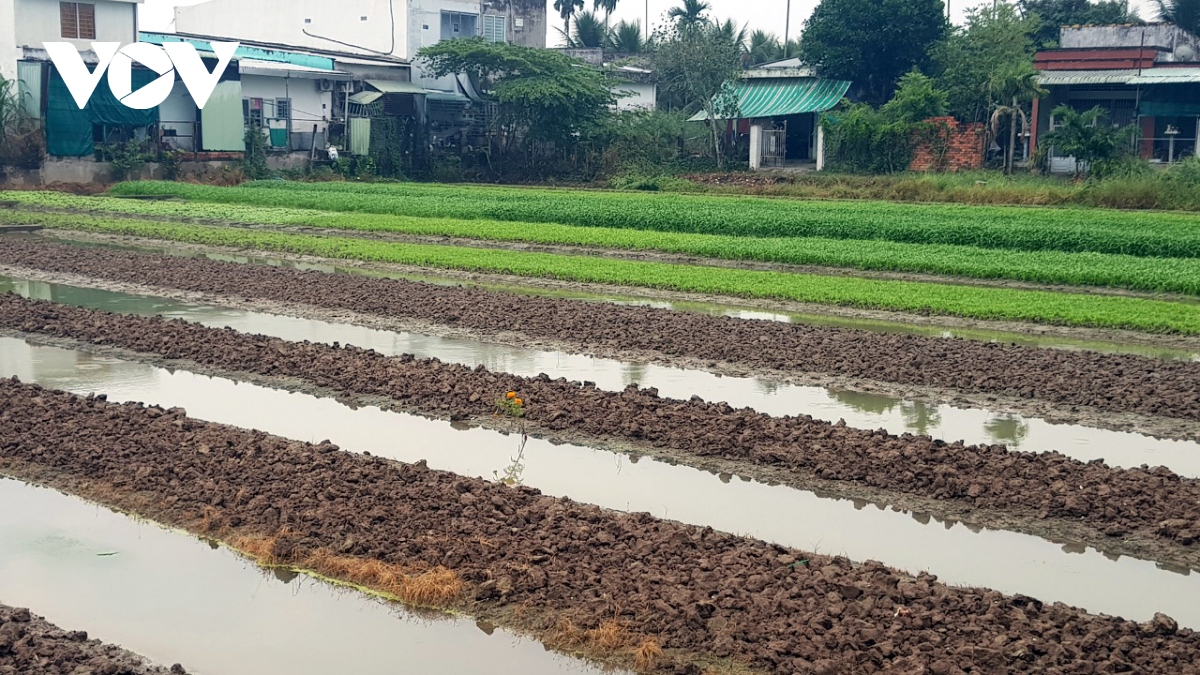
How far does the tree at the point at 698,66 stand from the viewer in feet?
170

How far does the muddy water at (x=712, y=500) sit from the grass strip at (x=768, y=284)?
8.51m

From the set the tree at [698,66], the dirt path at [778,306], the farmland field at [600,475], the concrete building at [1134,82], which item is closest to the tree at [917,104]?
the concrete building at [1134,82]

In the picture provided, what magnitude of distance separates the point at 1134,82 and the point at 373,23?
96.0ft

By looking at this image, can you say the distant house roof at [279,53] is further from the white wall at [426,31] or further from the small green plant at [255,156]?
the small green plant at [255,156]

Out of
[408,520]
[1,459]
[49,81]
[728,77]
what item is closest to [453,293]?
[1,459]

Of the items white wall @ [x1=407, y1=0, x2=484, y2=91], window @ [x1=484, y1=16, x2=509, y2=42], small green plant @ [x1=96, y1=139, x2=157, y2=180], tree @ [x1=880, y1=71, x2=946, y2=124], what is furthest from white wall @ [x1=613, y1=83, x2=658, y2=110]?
small green plant @ [x1=96, y1=139, x2=157, y2=180]

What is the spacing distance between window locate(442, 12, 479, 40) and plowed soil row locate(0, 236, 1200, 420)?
114 feet

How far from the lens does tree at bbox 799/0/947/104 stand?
4719cm

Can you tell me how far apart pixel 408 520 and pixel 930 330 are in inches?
395

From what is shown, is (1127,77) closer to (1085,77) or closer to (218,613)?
(1085,77)

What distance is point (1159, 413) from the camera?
39.5 feet

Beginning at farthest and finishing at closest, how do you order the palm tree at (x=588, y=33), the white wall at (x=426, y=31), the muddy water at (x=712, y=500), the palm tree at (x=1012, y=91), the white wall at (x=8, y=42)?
the palm tree at (x=588, y=33)
the white wall at (x=426, y=31)
the palm tree at (x=1012, y=91)
the white wall at (x=8, y=42)
the muddy water at (x=712, y=500)

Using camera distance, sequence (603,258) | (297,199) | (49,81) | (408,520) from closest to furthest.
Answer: (408,520)
(603,258)
(297,199)
(49,81)

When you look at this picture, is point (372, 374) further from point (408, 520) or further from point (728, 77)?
point (728, 77)
